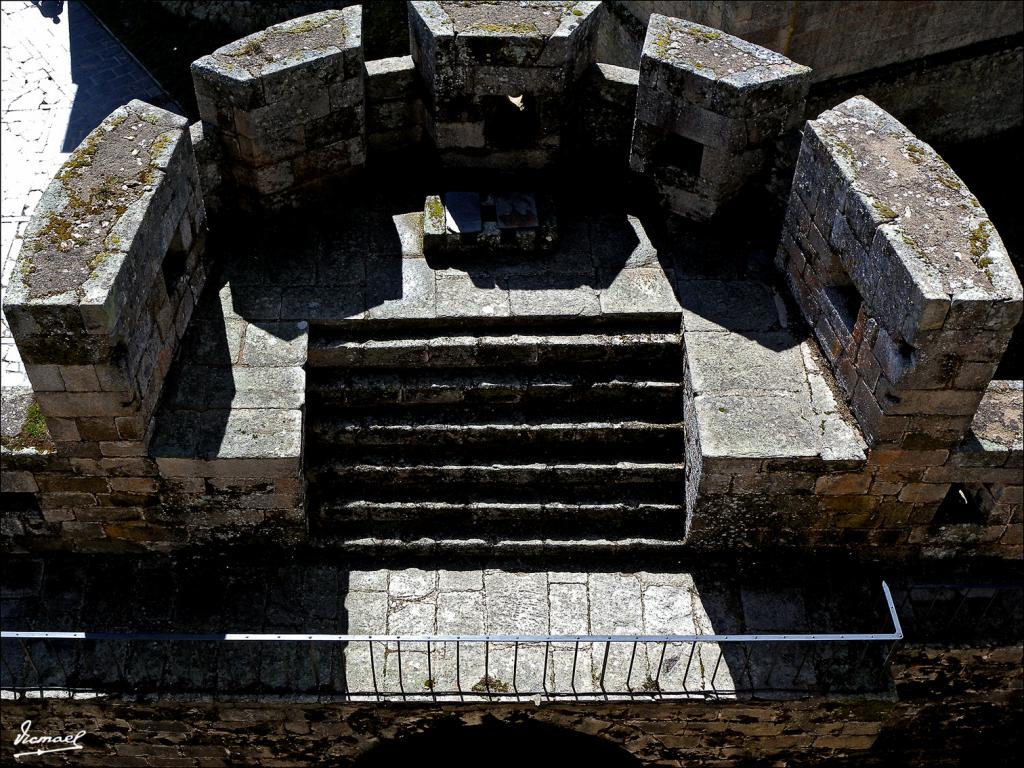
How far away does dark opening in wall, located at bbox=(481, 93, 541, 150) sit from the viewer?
884cm

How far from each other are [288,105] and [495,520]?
334cm

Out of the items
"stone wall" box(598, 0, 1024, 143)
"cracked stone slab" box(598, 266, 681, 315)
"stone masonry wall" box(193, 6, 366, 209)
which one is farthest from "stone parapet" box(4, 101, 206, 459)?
"stone wall" box(598, 0, 1024, 143)

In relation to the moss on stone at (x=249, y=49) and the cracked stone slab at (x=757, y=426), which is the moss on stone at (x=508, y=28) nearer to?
the moss on stone at (x=249, y=49)

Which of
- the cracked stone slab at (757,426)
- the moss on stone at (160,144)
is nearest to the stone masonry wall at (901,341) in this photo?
the cracked stone slab at (757,426)

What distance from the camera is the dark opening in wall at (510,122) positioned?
884 cm

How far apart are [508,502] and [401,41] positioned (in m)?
7.51

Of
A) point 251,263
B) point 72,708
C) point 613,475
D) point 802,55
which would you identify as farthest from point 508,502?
point 802,55

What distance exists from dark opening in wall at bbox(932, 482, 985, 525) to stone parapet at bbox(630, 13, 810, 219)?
8.95 ft

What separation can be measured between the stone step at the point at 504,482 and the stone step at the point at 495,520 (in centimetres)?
9

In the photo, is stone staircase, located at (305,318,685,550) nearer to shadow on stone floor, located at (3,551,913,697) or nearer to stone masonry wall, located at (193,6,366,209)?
shadow on stone floor, located at (3,551,913,697)

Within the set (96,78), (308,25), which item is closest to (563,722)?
(308,25)

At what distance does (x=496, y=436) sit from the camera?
26.5ft

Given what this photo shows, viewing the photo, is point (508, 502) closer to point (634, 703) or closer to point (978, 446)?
point (634, 703)

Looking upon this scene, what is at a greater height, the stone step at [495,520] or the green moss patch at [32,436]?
the green moss patch at [32,436]
